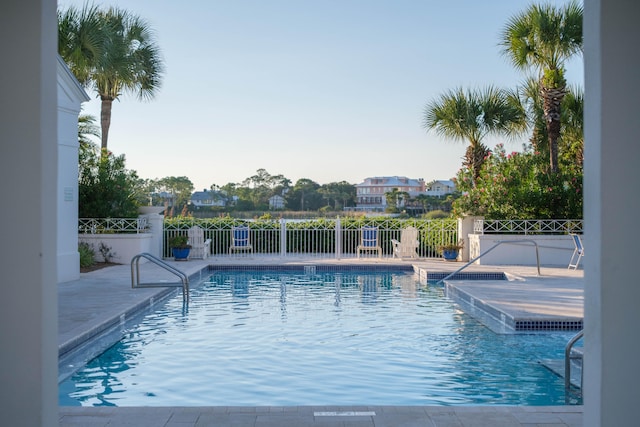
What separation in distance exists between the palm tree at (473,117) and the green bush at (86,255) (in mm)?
10392

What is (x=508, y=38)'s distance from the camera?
57.2 ft

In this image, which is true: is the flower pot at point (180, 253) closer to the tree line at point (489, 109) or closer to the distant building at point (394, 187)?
the tree line at point (489, 109)

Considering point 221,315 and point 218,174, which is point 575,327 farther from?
point 218,174

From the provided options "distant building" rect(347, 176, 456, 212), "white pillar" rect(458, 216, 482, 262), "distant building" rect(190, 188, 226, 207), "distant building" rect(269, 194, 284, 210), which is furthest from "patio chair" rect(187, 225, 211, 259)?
"distant building" rect(347, 176, 456, 212)

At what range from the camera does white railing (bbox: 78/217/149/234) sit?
1617 centimetres

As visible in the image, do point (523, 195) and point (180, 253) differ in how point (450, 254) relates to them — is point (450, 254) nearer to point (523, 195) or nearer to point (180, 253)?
point (523, 195)

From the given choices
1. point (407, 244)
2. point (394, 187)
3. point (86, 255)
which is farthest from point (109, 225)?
point (394, 187)

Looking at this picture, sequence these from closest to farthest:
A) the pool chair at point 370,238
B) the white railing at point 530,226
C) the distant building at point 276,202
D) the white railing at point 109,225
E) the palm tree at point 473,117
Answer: the white railing at point 109,225
the white railing at point 530,226
the pool chair at point 370,238
the palm tree at point 473,117
the distant building at point 276,202

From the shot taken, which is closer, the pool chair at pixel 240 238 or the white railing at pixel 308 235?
the pool chair at pixel 240 238

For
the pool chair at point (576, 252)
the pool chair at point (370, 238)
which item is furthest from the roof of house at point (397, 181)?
the pool chair at point (576, 252)

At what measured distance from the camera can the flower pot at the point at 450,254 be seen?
16.8m

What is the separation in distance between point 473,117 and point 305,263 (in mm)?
6763

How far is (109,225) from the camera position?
16422 millimetres
